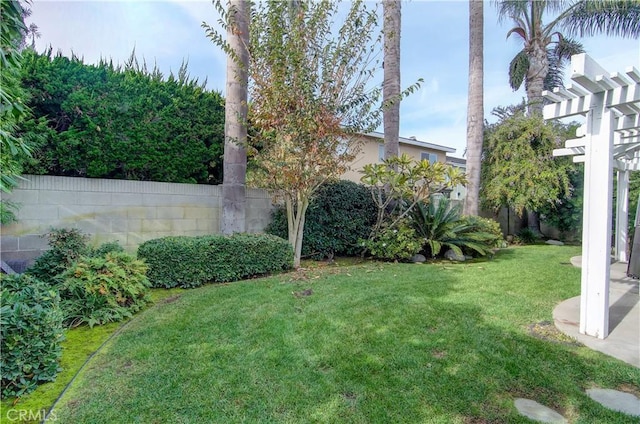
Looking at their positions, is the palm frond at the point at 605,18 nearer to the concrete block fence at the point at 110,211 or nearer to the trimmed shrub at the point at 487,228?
the trimmed shrub at the point at 487,228

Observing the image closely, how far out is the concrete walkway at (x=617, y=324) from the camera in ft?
10.7

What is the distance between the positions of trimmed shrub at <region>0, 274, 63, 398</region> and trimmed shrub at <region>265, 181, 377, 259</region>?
508cm

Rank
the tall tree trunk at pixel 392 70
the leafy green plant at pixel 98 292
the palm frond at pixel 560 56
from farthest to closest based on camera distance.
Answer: the palm frond at pixel 560 56
the tall tree trunk at pixel 392 70
the leafy green plant at pixel 98 292

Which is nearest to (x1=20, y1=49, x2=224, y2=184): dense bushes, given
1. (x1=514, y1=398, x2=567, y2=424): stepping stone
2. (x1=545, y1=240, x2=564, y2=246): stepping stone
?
(x1=514, y1=398, x2=567, y2=424): stepping stone

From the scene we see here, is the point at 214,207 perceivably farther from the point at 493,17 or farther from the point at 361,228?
the point at 493,17

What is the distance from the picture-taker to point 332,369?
2.88 metres

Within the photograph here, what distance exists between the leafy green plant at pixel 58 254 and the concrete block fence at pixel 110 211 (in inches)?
14.3

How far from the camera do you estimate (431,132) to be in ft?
70.1

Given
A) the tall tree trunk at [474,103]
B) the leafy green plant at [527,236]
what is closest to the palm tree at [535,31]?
the tall tree trunk at [474,103]

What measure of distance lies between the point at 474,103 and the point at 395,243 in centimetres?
629

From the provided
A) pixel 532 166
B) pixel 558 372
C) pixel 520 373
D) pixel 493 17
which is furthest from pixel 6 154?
pixel 493 17

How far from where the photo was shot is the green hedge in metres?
5.30

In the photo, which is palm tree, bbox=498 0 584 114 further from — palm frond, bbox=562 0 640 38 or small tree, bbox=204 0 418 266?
small tree, bbox=204 0 418 266

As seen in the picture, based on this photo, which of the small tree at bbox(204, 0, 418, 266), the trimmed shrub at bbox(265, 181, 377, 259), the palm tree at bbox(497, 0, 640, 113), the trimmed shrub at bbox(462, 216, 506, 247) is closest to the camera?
the small tree at bbox(204, 0, 418, 266)
